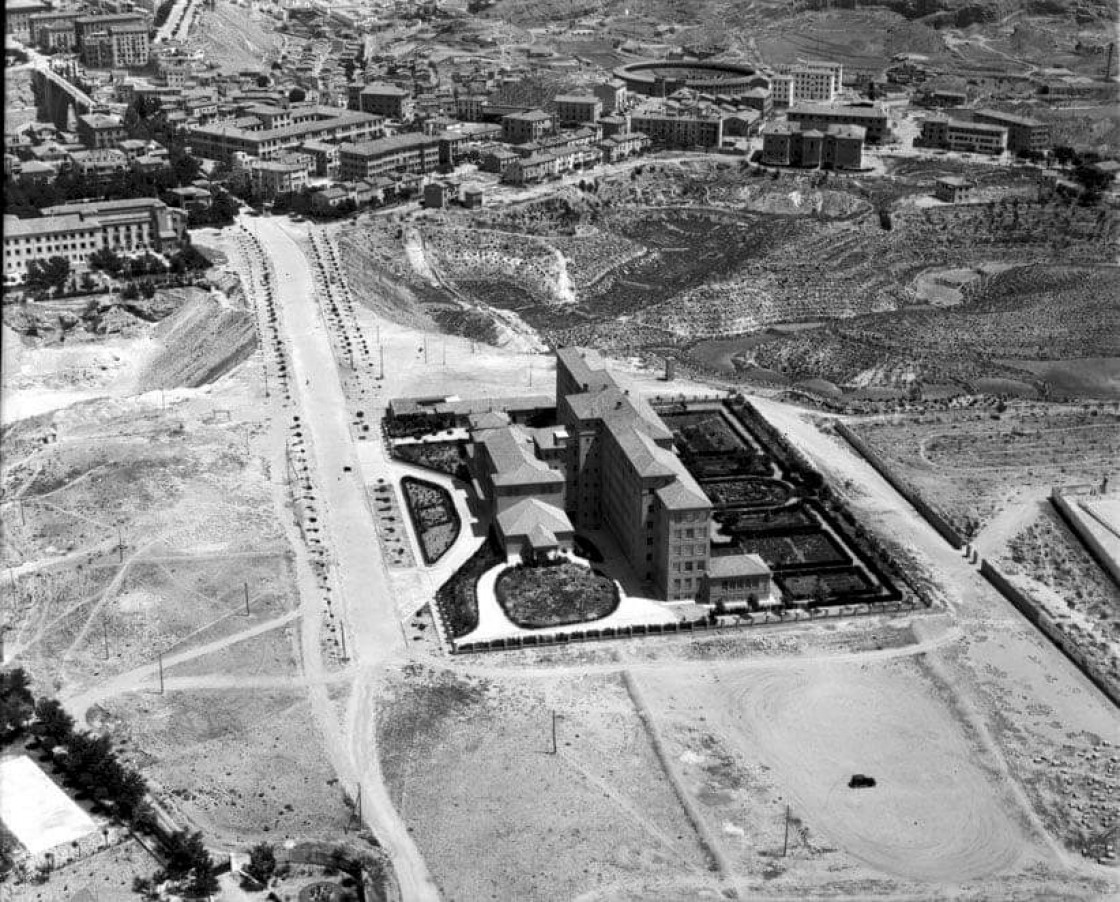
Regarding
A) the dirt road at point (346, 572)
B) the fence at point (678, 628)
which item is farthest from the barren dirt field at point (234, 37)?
the fence at point (678, 628)

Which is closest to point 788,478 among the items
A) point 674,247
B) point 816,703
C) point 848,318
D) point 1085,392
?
point 816,703

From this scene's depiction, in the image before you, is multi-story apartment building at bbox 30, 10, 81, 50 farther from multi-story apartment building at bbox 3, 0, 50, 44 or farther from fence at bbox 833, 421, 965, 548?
fence at bbox 833, 421, 965, 548

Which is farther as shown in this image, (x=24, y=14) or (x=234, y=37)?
(x=234, y=37)

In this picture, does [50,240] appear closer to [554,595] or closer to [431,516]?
[431,516]

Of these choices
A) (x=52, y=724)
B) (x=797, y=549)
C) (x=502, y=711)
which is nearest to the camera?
(x=52, y=724)

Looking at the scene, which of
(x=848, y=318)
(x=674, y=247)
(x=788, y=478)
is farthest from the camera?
(x=674, y=247)

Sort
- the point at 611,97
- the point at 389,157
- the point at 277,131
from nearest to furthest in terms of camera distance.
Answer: the point at 389,157
the point at 277,131
the point at 611,97

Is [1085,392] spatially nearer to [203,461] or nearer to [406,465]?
[406,465]

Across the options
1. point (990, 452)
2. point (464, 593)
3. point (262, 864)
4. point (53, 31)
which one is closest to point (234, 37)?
point (53, 31)
